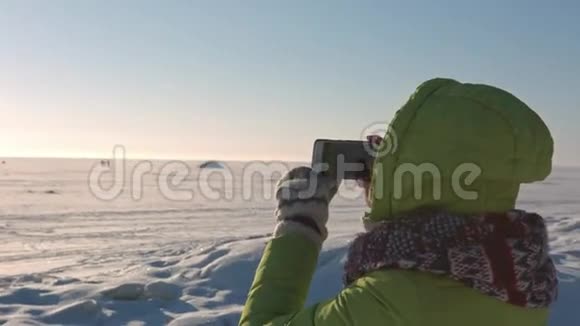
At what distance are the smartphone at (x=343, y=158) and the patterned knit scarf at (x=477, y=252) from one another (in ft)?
0.91

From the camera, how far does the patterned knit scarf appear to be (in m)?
1.03

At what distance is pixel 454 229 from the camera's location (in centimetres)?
106

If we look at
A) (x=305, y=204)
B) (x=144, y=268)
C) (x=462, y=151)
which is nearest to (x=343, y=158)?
(x=305, y=204)

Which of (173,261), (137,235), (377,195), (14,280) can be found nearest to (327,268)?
(173,261)

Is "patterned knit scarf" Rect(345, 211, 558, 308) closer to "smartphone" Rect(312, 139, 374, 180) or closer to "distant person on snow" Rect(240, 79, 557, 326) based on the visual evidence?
"distant person on snow" Rect(240, 79, 557, 326)

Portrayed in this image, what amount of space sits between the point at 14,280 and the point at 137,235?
4592mm

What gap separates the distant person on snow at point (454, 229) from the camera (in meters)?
1.03

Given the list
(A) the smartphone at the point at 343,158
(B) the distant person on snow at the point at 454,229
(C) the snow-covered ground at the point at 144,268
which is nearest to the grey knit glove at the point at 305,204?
(A) the smartphone at the point at 343,158

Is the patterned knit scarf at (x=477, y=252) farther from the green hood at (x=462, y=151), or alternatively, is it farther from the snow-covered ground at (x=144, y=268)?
the snow-covered ground at (x=144, y=268)

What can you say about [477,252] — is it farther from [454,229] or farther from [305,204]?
[305,204]

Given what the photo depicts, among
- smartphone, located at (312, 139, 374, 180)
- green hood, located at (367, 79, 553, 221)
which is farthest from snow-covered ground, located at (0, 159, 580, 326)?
green hood, located at (367, 79, 553, 221)

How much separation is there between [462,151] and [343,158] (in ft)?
1.17

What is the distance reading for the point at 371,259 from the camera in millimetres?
1092

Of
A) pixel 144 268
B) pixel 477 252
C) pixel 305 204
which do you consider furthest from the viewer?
pixel 144 268
